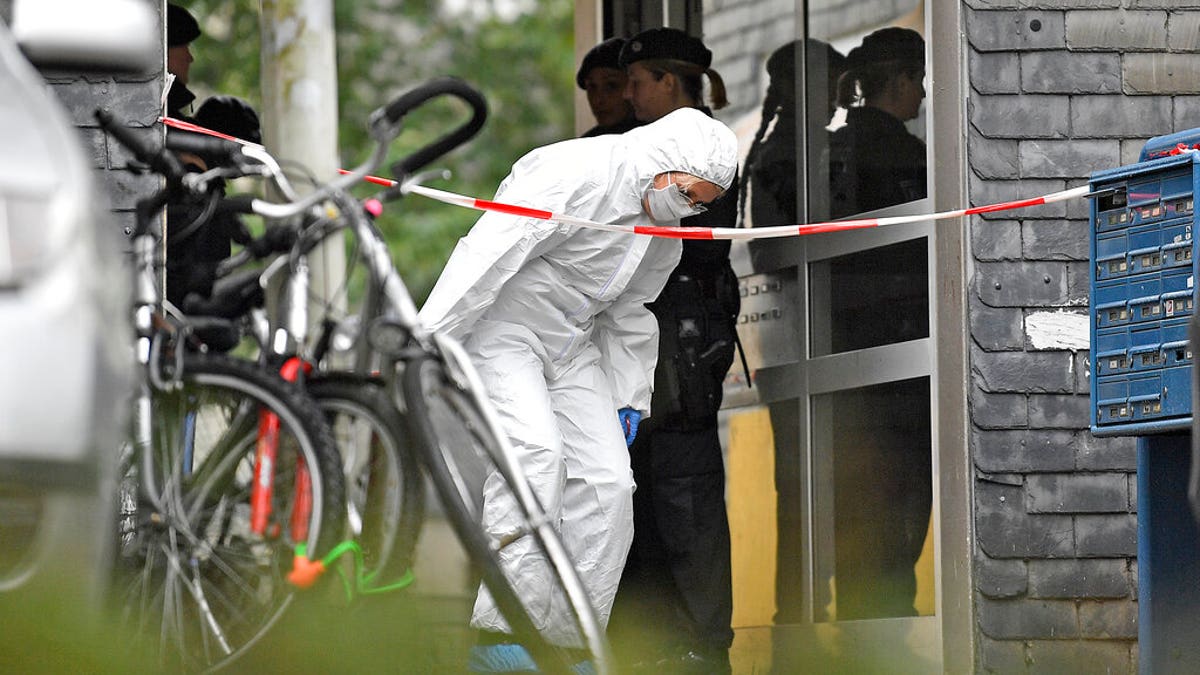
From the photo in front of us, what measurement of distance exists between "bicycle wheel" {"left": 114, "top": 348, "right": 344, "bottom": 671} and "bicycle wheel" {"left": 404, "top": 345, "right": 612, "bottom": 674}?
216 millimetres

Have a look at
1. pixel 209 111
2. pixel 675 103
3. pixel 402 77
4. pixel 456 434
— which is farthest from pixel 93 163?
pixel 402 77

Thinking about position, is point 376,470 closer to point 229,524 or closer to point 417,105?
point 229,524

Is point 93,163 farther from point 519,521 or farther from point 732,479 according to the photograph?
point 732,479

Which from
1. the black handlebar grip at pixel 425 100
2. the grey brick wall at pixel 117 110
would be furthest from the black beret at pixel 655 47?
the black handlebar grip at pixel 425 100

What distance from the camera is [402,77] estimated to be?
28.1 metres

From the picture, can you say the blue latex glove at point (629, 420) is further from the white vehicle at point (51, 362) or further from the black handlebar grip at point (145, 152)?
the white vehicle at point (51, 362)

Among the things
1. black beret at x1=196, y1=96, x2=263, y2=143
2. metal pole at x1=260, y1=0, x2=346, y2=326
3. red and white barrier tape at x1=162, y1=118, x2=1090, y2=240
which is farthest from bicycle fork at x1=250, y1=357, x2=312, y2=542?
metal pole at x1=260, y1=0, x2=346, y2=326

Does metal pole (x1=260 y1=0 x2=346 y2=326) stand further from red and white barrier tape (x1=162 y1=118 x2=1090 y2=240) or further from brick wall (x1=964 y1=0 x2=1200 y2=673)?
brick wall (x1=964 y1=0 x2=1200 y2=673)

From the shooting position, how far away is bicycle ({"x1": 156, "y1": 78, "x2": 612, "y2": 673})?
452cm

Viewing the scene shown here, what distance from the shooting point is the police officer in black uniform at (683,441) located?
26.3 feet

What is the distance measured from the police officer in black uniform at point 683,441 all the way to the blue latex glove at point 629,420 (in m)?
0.50

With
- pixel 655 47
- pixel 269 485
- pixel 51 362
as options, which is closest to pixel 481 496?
→ pixel 269 485

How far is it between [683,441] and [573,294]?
114 centimetres

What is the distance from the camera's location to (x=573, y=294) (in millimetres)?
7238
